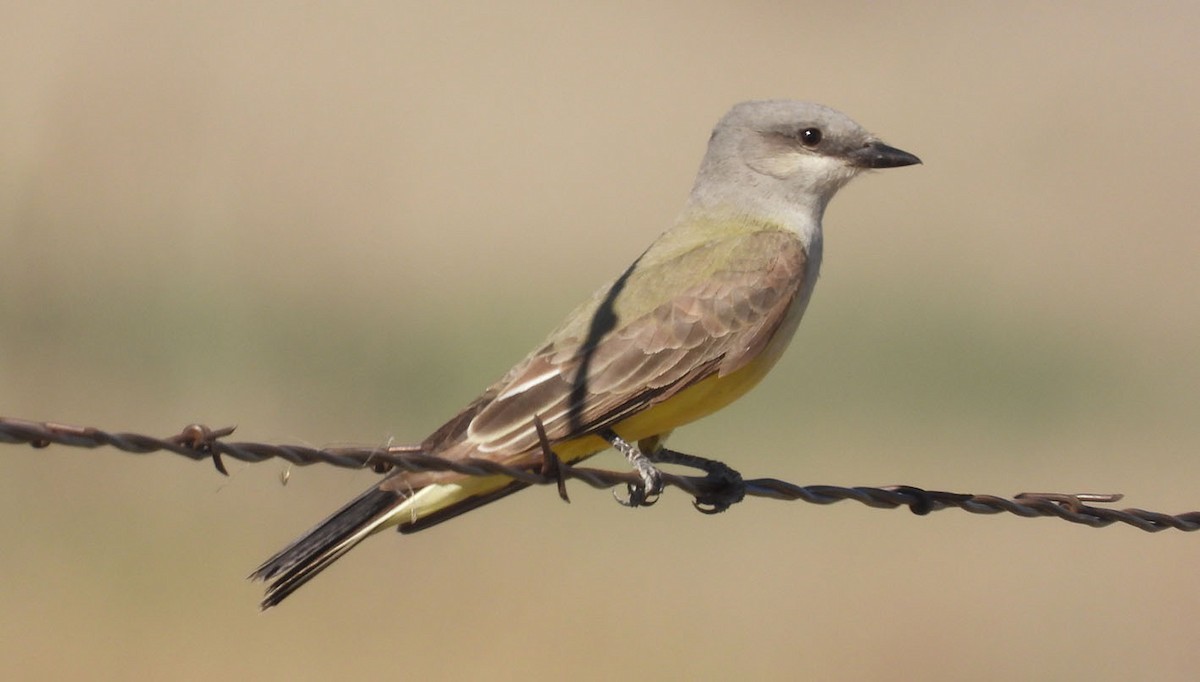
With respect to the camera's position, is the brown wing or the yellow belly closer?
the brown wing

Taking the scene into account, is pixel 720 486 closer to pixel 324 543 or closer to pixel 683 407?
pixel 683 407

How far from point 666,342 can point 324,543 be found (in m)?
1.62

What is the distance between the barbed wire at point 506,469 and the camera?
3.71 metres

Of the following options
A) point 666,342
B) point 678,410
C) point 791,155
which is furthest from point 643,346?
point 791,155

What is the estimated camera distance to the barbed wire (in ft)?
12.2

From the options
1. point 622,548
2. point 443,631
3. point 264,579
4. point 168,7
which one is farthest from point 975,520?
point 168,7

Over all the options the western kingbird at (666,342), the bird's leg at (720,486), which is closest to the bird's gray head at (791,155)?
the western kingbird at (666,342)

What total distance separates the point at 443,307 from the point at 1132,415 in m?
7.84

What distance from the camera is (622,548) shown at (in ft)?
43.5

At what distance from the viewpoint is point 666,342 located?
6074 millimetres

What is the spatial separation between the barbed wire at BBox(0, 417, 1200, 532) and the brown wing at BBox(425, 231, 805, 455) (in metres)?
0.46

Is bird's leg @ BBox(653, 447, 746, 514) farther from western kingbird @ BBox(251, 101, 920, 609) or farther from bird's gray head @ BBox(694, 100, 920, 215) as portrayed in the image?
bird's gray head @ BBox(694, 100, 920, 215)

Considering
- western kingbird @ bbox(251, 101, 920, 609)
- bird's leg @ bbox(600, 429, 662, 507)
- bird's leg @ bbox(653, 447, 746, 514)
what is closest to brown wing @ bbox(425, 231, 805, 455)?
western kingbird @ bbox(251, 101, 920, 609)

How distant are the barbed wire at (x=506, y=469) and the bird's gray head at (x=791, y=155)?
174 centimetres
